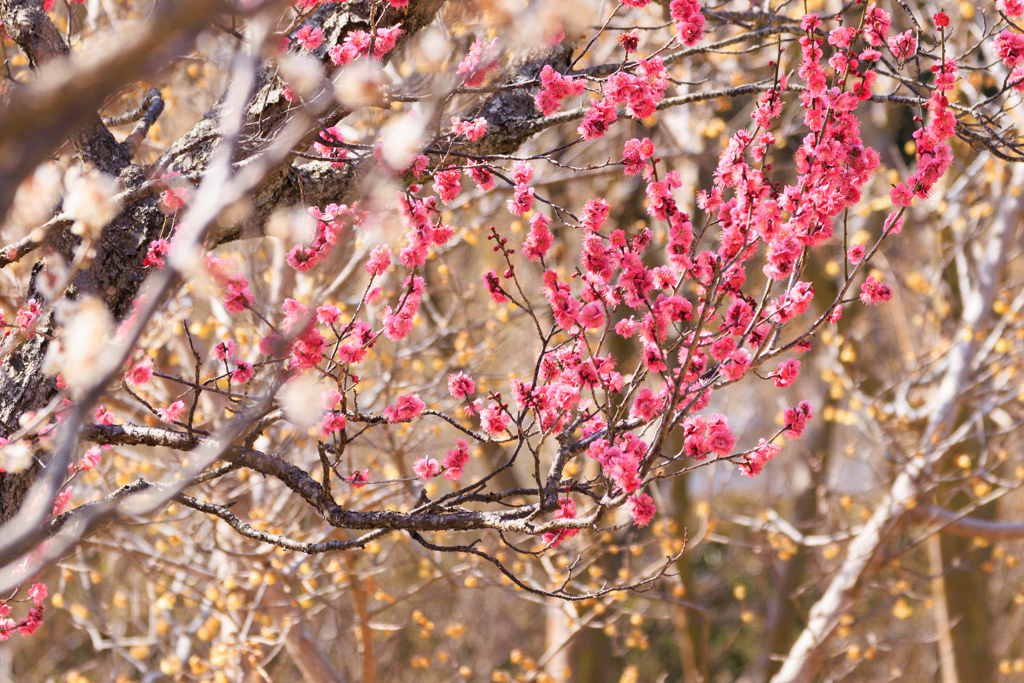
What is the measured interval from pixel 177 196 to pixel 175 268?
1.33 m

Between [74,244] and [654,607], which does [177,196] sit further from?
[654,607]

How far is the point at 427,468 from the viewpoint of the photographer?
2748 mm

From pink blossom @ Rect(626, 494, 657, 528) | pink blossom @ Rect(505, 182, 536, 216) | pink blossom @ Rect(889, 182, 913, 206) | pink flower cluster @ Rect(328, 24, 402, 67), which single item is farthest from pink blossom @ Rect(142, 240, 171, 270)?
pink blossom @ Rect(889, 182, 913, 206)

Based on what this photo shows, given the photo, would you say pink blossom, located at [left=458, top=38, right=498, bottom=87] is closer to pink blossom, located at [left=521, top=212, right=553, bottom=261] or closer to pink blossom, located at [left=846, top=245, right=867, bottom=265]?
pink blossom, located at [left=521, top=212, right=553, bottom=261]

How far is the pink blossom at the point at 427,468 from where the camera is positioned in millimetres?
2705

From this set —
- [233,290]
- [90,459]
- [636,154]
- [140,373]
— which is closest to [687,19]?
[636,154]

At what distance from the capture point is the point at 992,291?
611 centimetres

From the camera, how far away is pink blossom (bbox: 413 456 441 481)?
8.87 feet

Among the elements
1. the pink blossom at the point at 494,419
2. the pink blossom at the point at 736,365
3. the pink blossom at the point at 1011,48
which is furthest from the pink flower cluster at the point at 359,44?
the pink blossom at the point at 1011,48

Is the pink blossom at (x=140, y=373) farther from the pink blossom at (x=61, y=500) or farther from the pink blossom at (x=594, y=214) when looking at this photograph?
the pink blossom at (x=594, y=214)

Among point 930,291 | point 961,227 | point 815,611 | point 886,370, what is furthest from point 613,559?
point 886,370

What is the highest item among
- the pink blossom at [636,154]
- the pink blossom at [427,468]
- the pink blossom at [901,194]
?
the pink blossom at [636,154]

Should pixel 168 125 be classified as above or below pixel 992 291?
above

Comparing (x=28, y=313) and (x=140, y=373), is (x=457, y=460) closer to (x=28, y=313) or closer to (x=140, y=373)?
(x=140, y=373)
